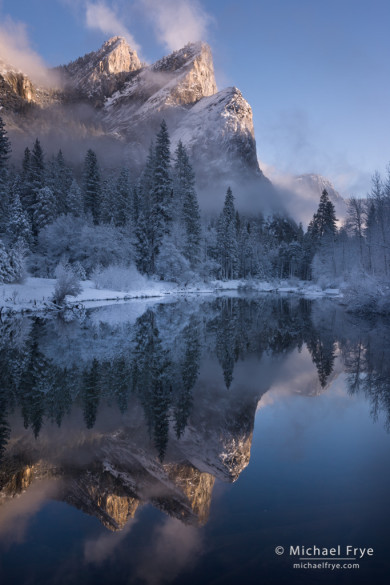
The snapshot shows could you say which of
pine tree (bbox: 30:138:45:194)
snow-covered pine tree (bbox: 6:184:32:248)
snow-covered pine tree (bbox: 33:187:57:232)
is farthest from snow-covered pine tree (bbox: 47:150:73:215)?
snow-covered pine tree (bbox: 6:184:32:248)

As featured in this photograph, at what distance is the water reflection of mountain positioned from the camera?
405cm

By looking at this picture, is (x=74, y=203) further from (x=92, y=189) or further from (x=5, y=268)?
(x=5, y=268)

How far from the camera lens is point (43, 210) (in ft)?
145

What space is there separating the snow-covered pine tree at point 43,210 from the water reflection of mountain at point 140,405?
33.3m

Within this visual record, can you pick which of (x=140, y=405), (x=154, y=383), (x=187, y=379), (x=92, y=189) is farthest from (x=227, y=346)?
(x=92, y=189)

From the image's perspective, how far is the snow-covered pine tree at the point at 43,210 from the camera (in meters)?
44.0

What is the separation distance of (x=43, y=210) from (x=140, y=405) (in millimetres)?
44019

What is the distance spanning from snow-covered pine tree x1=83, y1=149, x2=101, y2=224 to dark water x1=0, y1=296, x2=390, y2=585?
148 feet

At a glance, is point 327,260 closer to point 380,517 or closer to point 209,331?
point 209,331

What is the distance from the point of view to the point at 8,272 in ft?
81.9

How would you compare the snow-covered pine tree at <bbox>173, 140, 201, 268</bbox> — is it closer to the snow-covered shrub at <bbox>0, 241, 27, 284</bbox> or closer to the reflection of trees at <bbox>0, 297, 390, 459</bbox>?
the snow-covered shrub at <bbox>0, 241, 27, 284</bbox>

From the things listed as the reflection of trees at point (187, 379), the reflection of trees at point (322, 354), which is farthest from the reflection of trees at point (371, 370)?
the reflection of trees at point (187, 379)

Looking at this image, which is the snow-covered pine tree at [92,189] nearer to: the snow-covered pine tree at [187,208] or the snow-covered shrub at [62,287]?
the snow-covered pine tree at [187,208]

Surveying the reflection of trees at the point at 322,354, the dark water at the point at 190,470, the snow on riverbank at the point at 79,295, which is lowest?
the reflection of trees at the point at 322,354
